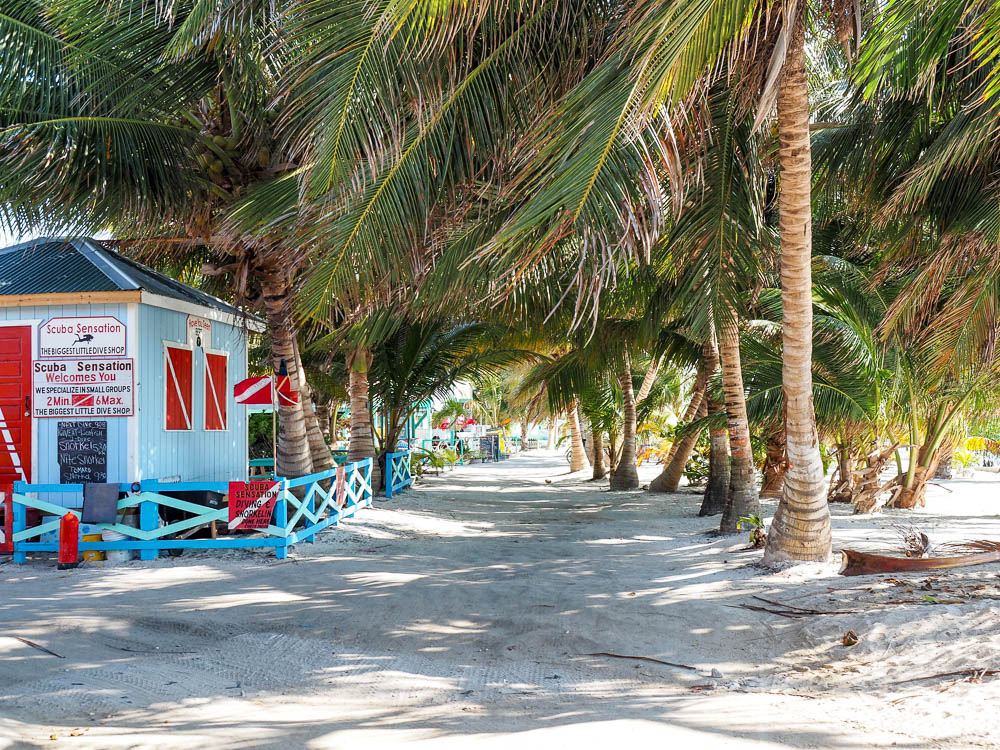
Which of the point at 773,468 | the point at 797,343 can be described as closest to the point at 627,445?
the point at 773,468

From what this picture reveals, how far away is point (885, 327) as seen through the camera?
8.56 metres

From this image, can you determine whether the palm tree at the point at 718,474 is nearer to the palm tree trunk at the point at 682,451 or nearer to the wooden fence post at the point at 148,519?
the palm tree trunk at the point at 682,451

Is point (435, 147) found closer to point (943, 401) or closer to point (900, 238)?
point (900, 238)

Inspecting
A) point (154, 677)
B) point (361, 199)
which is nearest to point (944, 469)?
point (361, 199)

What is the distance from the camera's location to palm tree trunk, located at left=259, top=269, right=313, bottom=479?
1056cm

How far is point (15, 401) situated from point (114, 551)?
2067 mm

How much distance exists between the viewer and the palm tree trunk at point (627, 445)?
18.8 metres

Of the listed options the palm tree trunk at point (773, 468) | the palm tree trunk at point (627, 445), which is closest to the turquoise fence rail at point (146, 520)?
the palm tree trunk at point (773, 468)

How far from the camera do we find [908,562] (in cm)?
645

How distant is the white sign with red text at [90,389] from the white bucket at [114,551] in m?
1.29

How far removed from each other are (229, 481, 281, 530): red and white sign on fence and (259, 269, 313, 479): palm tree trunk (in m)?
1.72

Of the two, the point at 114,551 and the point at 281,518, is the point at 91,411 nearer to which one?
the point at 114,551

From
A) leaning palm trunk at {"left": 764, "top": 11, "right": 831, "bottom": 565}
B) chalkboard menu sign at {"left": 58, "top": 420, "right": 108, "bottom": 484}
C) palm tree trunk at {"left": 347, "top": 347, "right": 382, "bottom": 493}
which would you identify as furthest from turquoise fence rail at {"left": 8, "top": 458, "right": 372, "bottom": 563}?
palm tree trunk at {"left": 347, "top": 347, "right": 382, "bottom": 493}

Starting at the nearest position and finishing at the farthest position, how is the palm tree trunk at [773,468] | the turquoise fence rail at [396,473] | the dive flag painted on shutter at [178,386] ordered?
the dive flag painted on shutter at [178,386] < the palm tree trunk at [773,468] < the turquoise fence rail at [396,473]
